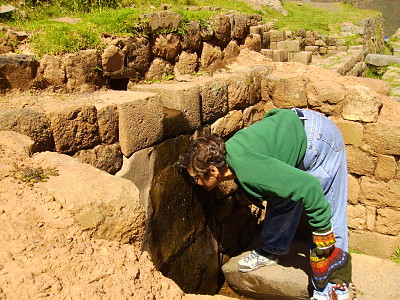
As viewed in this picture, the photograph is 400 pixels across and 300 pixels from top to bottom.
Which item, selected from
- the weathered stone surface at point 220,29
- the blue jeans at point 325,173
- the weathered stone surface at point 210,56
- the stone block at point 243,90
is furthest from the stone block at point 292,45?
the blue jeans at point 325,173

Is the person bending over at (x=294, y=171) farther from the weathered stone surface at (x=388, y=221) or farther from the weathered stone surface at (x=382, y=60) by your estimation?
the weathered stone surface at (x=382, y=60)

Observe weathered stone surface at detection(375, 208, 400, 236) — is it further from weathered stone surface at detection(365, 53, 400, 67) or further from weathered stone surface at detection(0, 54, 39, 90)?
weathered stone surface at detection(365, 53, 400, 67)

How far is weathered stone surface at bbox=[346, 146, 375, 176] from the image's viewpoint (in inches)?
170

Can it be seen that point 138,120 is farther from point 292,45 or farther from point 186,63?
point 292,45

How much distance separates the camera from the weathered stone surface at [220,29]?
4637 millimetres

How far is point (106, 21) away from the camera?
12.1ft

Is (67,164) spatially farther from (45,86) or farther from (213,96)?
(213,96)

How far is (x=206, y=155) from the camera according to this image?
2.68 m

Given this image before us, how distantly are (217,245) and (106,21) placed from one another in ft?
7.97

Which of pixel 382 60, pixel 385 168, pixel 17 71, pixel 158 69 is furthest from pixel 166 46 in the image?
pixel 382 60

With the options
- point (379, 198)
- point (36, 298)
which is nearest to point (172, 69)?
point (379, 198)

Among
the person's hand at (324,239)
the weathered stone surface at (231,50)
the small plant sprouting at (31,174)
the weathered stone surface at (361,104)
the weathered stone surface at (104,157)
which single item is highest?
the small plant sprouting at (31,174)

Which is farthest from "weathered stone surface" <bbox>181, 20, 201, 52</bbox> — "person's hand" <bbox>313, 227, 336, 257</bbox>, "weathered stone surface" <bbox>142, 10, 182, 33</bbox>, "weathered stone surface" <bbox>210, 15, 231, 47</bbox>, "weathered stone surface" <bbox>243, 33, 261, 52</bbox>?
"person's hand" <bbox>313, 227, 336, 257</bbox>

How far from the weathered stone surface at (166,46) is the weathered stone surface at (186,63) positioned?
0.09 metres
